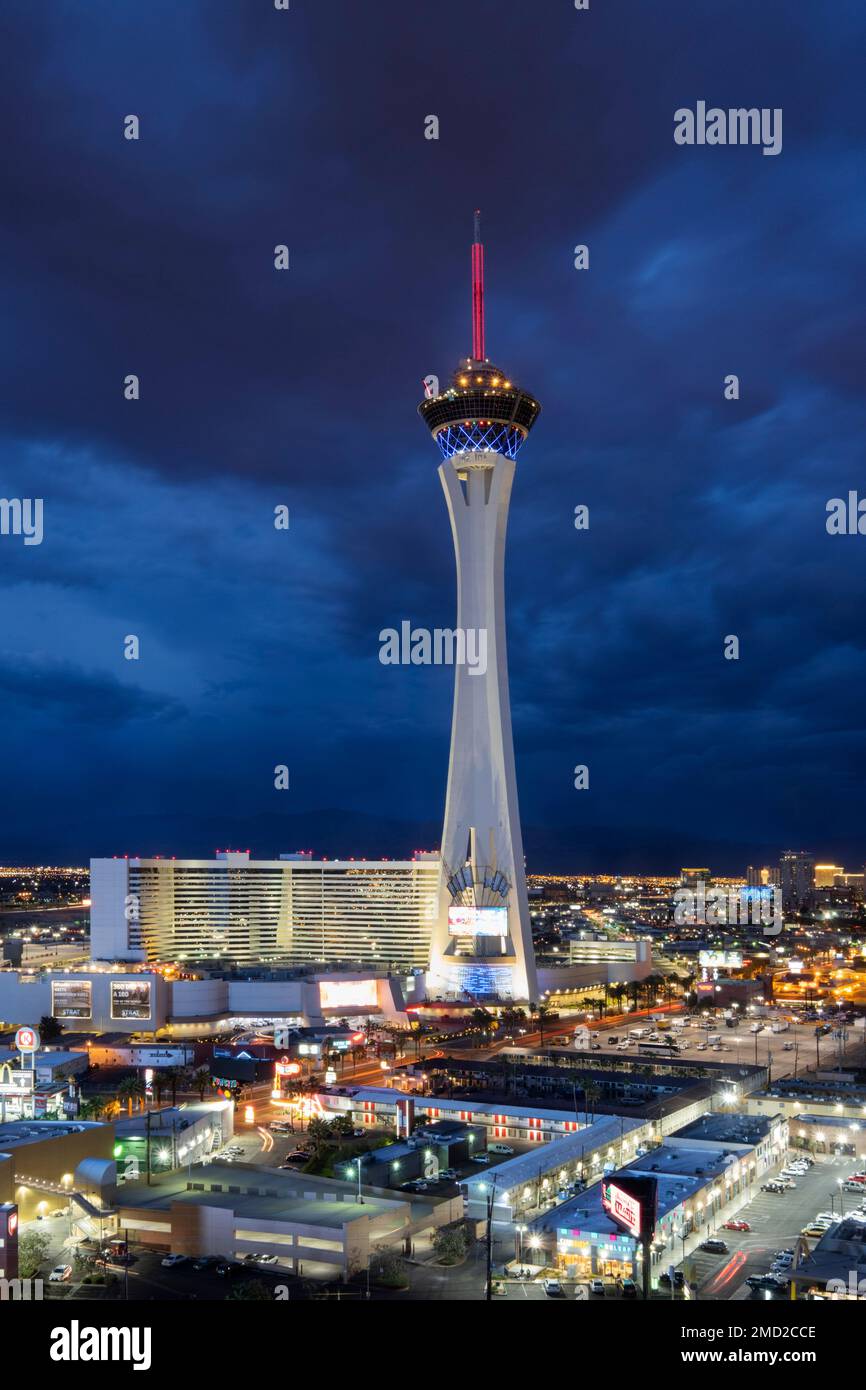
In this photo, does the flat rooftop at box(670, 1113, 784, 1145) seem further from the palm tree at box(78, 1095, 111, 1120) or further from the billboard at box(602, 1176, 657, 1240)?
the palm tree at box(78, 1095, 111, 1120)

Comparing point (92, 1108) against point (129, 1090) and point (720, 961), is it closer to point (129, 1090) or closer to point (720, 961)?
point (129, 1090)

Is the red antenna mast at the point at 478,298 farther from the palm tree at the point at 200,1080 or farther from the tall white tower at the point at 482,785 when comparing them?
the palm tree at the point at 200,1080

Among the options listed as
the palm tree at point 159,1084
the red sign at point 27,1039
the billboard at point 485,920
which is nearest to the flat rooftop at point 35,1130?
the red sign at point 27,1039

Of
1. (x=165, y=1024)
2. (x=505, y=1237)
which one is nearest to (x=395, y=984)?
(x=165, y=1024)

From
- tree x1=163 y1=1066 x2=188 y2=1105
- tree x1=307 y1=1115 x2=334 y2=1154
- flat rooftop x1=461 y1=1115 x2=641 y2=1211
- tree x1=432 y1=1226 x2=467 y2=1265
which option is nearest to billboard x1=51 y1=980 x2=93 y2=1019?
tree x1=163 y1=1066 x2=188 y2=1105
